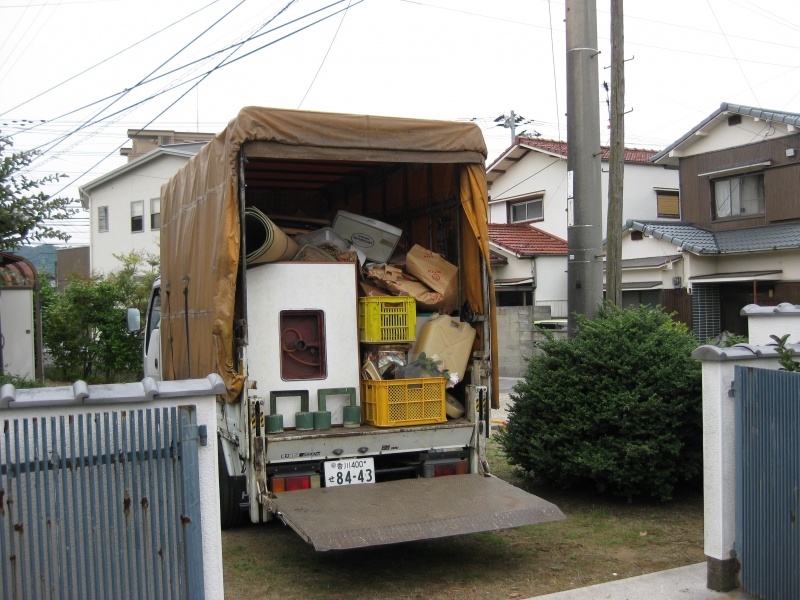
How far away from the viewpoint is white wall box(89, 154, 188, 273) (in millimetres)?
28564

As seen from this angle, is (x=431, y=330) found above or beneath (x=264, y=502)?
above

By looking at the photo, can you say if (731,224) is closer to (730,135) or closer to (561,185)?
(730,135)

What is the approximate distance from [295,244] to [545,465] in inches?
122

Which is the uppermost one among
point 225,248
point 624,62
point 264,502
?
point 624,62

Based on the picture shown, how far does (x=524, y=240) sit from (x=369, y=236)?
59.9 feet

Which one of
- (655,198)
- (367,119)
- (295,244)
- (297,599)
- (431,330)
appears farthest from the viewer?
(655,198)

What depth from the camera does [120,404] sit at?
4082 mm

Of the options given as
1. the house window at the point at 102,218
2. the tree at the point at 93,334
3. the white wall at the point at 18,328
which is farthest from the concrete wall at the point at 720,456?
the house window at the point at 102,218

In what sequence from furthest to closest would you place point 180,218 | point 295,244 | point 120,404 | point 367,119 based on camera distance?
point 180,218
point 295,244
point 367,119
point 120,404

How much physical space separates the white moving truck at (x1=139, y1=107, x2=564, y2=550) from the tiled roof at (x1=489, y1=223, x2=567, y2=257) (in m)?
17.0

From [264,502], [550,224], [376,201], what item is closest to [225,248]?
[264,502]

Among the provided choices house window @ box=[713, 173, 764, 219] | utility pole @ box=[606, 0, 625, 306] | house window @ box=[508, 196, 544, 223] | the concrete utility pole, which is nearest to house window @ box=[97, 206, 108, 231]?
house window @ box=[508, 196, 544, 223]

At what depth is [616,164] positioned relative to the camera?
894 centimetres

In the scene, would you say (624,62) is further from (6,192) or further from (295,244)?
(6,192)
